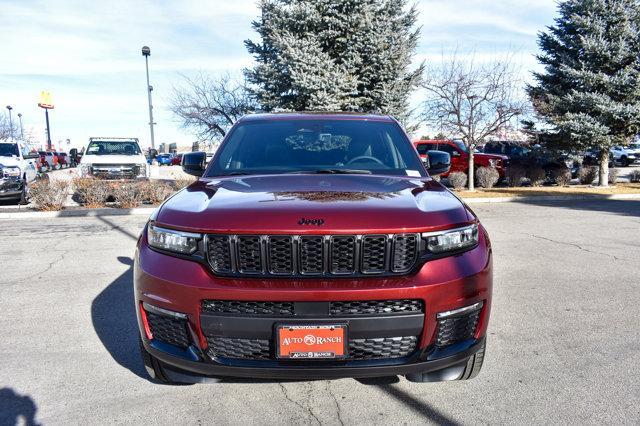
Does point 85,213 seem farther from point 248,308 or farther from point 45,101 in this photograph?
point 45,101

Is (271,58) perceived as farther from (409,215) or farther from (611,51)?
(409,215)

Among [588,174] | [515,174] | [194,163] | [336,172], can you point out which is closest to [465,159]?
[515,174]

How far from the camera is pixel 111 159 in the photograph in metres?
14.1

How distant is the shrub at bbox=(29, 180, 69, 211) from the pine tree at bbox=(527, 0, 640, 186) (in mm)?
16621

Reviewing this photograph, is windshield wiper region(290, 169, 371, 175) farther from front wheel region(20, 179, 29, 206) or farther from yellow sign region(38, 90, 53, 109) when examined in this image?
yellow sign region(38, 90, 53, 109)

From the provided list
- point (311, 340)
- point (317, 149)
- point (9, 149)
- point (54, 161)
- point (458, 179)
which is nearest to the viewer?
point (311, 340)

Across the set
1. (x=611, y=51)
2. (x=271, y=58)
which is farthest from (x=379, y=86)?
(x=611, y=51)

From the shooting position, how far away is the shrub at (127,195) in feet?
39.4

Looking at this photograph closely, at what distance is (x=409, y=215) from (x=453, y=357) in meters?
0.76

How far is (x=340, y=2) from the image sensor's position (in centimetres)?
1631

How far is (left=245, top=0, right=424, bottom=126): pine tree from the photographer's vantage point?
52.4 ft

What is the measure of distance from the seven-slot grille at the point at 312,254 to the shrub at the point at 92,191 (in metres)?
11.0

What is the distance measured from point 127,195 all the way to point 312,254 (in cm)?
1072

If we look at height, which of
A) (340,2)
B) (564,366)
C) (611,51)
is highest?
(340,2)
